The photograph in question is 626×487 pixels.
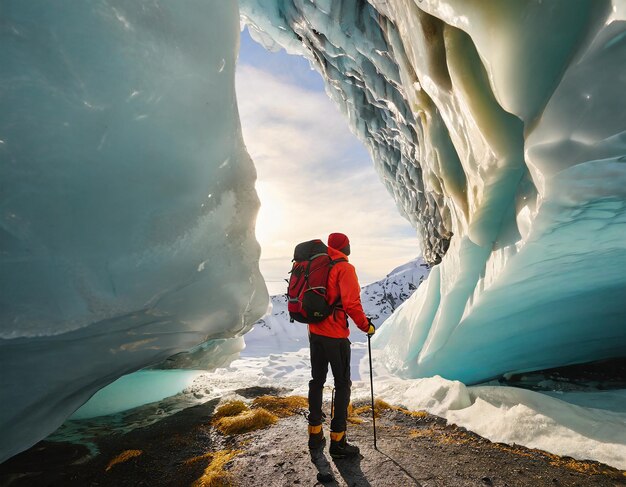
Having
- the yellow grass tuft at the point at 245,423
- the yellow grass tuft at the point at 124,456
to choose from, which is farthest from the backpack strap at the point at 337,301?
the yellow grass tuft at the point at 124,456

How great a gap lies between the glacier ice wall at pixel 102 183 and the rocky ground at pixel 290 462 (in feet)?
1.72

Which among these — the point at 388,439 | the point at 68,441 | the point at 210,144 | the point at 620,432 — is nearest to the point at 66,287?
the point at 210,144

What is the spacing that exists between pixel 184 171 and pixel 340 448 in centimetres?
264

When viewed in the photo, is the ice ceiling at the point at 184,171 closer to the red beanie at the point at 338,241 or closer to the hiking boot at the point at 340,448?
the red beanie at the point at 338,241

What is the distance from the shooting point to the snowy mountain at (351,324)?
15320 millimetres

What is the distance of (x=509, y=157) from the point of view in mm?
3299

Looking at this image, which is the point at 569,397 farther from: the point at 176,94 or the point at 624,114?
the point at 176,94

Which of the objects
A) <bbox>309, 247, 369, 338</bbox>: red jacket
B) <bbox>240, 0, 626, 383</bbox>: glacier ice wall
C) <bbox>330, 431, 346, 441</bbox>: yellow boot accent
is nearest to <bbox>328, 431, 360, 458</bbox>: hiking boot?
<bbox>330, 431, 346, 441</bbox>: yellow boot accent

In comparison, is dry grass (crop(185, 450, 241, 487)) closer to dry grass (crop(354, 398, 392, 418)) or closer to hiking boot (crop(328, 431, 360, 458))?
hiking boot (crop(328, 431, 360, 458))

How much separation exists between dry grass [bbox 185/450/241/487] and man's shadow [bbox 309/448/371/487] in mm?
655

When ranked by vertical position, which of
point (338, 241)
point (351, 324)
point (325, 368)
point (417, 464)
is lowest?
point (351, 324)

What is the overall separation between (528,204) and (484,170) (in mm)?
603

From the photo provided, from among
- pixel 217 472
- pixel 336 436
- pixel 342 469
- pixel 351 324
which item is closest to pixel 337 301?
pixel 336 436

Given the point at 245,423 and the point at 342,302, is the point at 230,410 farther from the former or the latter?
the point at 342,302
